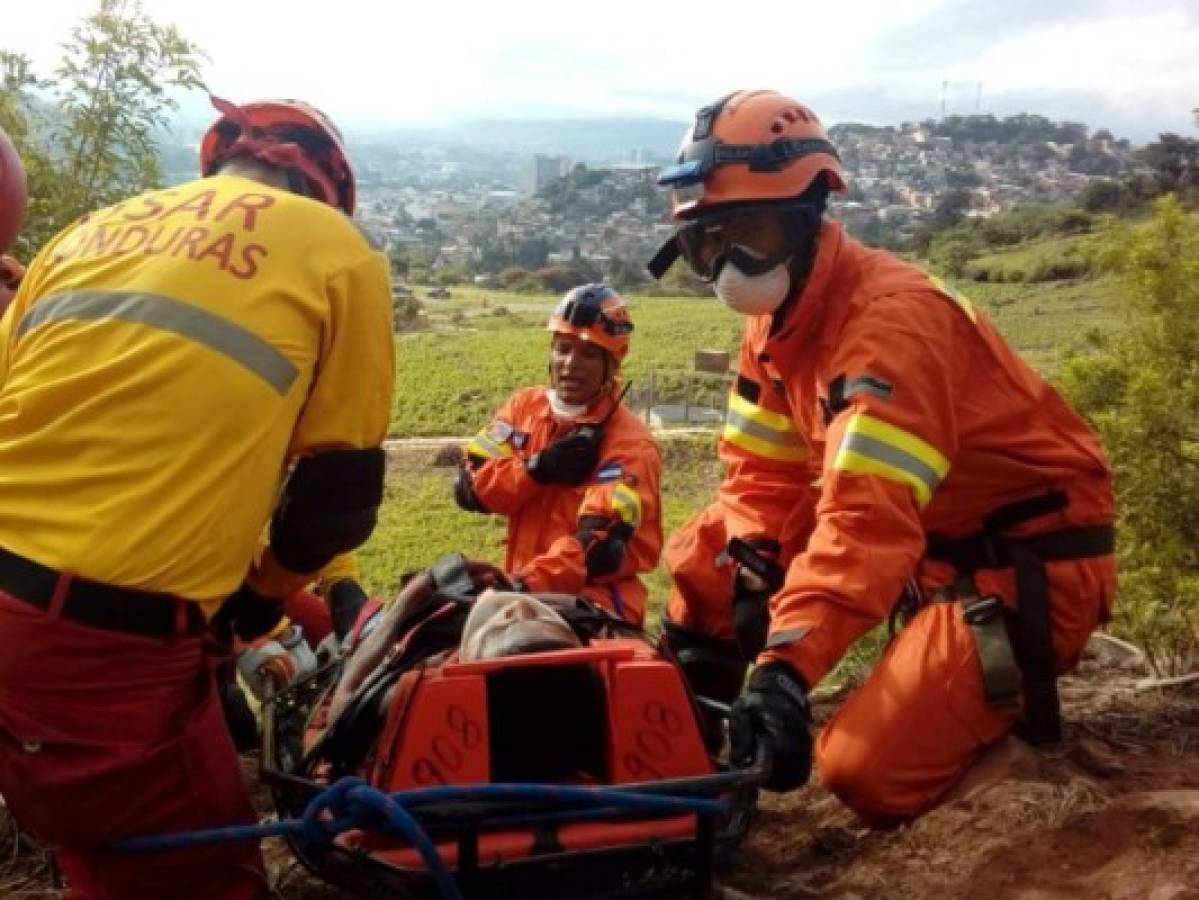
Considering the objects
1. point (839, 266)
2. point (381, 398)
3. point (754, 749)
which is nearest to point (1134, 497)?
point (839, 266)

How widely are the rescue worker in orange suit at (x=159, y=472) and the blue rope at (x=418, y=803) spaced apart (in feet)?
0.88

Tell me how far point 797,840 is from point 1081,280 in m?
45.0

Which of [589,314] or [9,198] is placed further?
[589,314]

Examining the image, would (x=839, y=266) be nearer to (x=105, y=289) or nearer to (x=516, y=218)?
(x=105, y=289)

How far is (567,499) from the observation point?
18.4 ft

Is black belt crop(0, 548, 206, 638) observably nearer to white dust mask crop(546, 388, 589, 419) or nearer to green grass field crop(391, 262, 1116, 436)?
white dust mask crop(546, 388, 589, 419)

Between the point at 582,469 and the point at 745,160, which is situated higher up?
the point at 745,160

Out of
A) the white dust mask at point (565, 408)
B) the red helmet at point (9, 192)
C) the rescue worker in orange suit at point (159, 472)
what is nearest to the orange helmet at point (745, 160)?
the rescue worker in orange suit at point (159, 472)

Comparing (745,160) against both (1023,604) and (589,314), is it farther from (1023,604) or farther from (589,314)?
(589,314)

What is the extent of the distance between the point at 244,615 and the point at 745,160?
2.04 m

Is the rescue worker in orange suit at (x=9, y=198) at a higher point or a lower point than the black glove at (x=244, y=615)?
higher

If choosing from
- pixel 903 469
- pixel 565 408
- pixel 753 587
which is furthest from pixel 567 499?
pixel 903 469

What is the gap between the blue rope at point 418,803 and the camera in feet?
7.82

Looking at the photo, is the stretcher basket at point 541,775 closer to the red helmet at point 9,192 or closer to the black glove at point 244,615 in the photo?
the black glove at point 244,615
